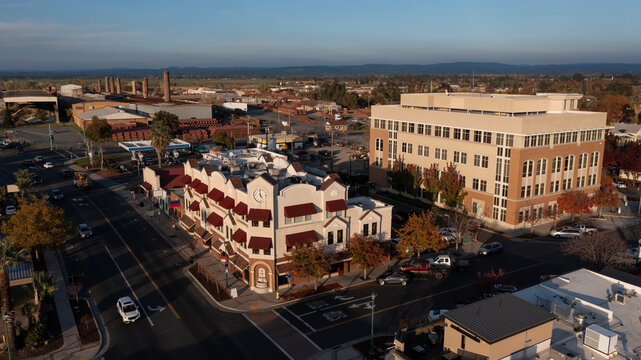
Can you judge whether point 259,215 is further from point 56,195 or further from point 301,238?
point 56,195

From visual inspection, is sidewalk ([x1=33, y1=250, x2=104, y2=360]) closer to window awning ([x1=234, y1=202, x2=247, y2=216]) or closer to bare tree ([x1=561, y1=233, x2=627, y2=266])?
window awning ([x1=234, y1=202, x2=247, y2=216])

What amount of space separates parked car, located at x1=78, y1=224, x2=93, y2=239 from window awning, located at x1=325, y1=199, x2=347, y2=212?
33.3 m

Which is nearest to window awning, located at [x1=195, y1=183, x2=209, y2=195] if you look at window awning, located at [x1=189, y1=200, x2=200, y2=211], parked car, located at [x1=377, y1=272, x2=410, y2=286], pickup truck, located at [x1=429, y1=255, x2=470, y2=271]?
window awning, located at [x1=189, y1=200, x2=200, y2=211]

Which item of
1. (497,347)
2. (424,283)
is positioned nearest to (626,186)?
(424,283)

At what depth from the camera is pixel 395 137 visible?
81625mm

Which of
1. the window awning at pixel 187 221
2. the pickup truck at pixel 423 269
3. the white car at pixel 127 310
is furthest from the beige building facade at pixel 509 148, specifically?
the white car at pixel 127 310

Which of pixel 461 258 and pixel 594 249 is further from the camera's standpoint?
pixel 461 258

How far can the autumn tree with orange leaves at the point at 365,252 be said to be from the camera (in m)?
46.0

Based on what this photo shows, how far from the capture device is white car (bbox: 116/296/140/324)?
129ft

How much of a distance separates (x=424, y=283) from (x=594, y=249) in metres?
17.2

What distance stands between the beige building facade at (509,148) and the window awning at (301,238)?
3177cm

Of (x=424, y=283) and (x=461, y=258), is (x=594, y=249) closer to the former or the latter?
(x=461, y=258)

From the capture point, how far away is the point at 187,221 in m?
60.0

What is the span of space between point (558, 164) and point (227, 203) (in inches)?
1872
